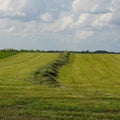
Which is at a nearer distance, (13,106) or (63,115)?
(63,115)

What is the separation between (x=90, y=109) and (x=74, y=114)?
1.63 metres

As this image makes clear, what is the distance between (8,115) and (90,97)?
796 cm

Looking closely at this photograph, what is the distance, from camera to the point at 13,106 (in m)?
19.7

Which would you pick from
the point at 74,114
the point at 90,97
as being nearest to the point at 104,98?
the point at 90,97

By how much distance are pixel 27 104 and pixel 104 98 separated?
18.0ft

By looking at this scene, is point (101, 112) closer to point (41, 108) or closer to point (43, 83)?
point (41, 108)

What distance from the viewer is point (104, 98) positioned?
2409 cm

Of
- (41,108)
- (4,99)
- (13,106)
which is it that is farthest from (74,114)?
(4,99)

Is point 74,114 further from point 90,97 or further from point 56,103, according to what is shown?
point 90,97

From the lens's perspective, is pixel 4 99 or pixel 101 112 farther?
pixel 4 99

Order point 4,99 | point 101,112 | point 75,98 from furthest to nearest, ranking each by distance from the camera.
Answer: point 75,98 < point 4,99 < point 101,112

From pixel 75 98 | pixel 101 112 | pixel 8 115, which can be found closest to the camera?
pixel 8 115

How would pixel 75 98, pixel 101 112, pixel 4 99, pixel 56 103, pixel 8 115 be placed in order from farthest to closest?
1. pixel 75 98
2. pixel 4 99
3. pixel 56 103
4. pixel 101 112
5. pixel 8 115

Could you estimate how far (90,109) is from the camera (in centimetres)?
1897
